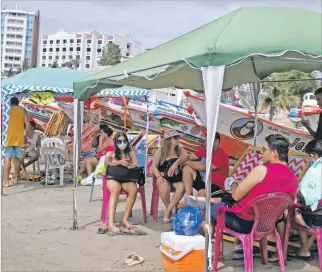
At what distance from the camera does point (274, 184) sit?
165 inches

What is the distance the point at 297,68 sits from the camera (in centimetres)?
580

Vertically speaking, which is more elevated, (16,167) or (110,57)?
(110,57)

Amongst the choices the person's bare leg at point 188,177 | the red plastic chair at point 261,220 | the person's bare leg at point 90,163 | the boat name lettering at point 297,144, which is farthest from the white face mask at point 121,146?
the boat name lettering at point 297,144

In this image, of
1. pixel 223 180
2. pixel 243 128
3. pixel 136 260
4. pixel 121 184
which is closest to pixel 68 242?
pixel 121 184

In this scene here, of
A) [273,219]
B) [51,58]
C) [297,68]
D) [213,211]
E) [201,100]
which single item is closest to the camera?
[273,219]

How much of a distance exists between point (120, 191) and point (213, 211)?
1.70 m

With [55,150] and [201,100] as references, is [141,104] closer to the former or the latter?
[201,100]

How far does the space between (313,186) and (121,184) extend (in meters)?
2.49

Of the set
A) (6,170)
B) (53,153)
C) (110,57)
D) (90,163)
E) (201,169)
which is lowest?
(6,170)

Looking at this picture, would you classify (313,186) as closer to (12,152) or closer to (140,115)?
(12,152)

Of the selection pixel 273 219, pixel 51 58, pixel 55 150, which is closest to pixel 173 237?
pixel 273 219

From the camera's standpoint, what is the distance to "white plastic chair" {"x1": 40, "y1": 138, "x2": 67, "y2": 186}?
379 inches

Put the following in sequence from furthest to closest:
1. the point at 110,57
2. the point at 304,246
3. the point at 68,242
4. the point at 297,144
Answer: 1. the point at 110,57
2. the point at 297,144
3. the point at 68,242
4. the point at 304,246

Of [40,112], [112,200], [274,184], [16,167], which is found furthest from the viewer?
[40,112]
